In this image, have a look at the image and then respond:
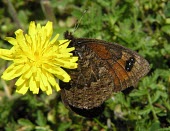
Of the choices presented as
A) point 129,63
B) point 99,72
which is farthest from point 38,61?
point 129,63

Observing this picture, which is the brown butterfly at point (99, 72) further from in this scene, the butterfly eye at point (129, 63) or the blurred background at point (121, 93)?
the blurred background at point (121, 93)

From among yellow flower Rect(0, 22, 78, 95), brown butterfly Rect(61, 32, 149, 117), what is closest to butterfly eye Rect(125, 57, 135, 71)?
brown butterfly Rect(61, 32, 149, 117)

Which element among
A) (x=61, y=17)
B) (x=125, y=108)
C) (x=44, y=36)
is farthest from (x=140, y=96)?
(x=61, y=17)

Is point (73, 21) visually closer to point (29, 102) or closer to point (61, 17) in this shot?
point (61, 17)

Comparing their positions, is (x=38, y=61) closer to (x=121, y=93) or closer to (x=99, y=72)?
(x=99, y=72)

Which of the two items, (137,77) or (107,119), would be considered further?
(107,119)

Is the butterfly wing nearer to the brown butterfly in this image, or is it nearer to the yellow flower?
the brown butterfly

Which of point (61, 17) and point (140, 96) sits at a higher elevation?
point (61, 17)
